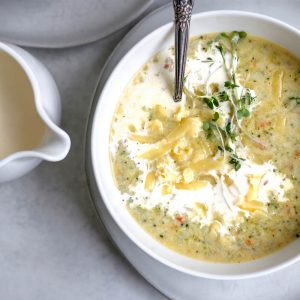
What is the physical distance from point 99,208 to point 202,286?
1.33ft

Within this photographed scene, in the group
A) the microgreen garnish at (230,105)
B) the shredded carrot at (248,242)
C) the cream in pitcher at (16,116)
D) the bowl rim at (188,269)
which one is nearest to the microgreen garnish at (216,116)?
the microgreen garnish at (230,105)

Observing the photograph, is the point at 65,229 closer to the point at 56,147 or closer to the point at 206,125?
the point at 56,147

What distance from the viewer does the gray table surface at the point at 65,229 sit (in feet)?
5.84

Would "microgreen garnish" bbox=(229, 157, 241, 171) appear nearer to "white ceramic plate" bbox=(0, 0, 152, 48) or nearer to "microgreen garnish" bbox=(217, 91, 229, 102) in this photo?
"microgreen garnish" bbox=(217, 91, 229, 102)

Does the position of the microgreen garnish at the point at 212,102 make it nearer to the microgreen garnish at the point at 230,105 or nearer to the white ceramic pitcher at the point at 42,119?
the microgreen garnish at the point at 230,105

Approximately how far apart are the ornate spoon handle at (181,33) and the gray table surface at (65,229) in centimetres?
30

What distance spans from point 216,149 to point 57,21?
2.10ft

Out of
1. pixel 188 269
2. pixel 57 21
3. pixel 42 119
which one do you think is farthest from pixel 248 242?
pixel 57 21

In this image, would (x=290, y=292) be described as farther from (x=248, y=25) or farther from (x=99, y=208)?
(x=248, y=25)

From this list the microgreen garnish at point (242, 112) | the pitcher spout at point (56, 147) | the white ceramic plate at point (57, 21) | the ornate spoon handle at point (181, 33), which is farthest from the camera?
the white ceramic plate at point (57, 21)

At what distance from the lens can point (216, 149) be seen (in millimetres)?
1634

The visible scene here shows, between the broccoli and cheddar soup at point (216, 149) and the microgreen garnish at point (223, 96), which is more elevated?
the microgreen garnish at point (223, 96)

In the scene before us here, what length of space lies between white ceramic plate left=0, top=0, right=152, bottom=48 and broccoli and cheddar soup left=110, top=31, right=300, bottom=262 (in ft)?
0.67

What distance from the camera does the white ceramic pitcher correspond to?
55.4 inches
